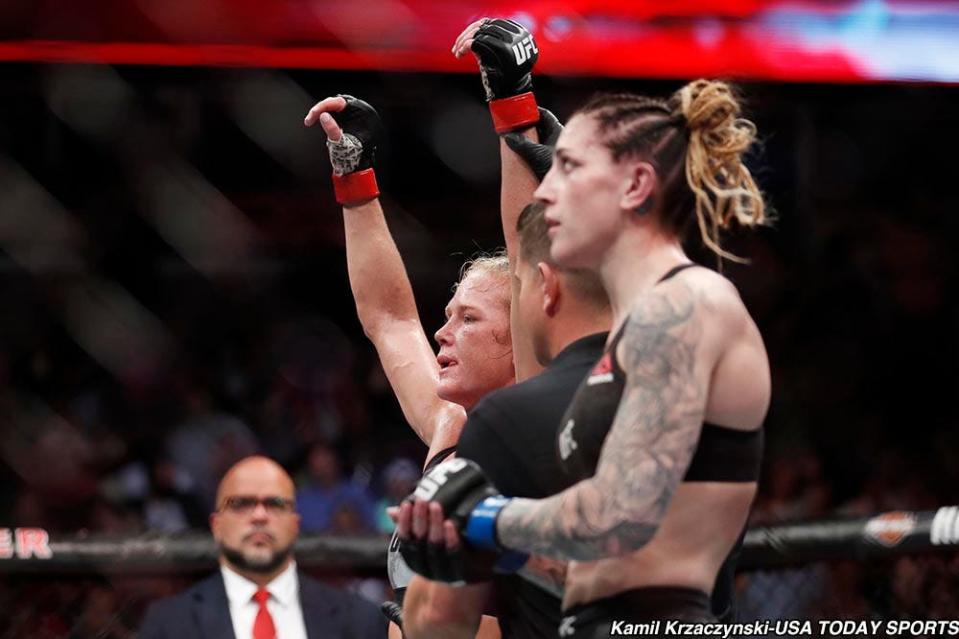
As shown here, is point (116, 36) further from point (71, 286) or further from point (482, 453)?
point (482, 453)

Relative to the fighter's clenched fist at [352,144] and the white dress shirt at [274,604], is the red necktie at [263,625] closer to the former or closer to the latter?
the white dress shirt at [274,604]

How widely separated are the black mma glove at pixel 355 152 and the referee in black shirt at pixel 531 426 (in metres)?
0.68

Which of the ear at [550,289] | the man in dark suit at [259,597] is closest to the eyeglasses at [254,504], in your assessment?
the man in dark suit at [259,597]

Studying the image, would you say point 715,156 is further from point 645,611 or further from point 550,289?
point 645,611

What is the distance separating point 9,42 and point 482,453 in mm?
2721

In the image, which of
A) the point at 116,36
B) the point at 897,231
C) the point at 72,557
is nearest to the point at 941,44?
the point at 897,231

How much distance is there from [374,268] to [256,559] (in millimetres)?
762

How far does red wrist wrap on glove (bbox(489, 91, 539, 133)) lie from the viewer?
2289 millimetres

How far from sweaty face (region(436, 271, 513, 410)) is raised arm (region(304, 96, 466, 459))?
263mm

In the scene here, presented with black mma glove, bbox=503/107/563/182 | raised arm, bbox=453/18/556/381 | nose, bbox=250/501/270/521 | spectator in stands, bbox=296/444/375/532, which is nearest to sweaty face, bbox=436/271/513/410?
raised arm, bbox=453/18/556/381

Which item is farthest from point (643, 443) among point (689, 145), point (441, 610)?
point (441, 610)

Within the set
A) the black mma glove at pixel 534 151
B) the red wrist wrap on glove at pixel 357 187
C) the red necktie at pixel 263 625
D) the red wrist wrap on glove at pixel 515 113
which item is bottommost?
the red necktie at pixel 263 625

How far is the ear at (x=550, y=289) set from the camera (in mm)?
1909

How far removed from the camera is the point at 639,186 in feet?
5.46
